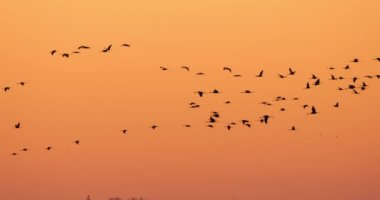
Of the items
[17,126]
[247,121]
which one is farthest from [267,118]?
[17,126]

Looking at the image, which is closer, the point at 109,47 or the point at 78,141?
the point at 109,47

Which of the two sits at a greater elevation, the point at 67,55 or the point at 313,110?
the point at 67,55

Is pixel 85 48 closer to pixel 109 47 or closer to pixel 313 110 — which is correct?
pixel 109 47

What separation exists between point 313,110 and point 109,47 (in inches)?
491

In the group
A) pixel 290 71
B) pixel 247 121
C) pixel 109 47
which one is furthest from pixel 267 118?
pixel 109 47

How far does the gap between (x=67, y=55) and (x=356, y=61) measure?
1693cm

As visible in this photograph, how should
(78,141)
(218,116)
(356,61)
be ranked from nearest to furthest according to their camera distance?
1. (356,61)
2. (218,116)
3. (78,141)

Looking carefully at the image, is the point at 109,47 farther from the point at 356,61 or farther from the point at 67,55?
the point at 356,61

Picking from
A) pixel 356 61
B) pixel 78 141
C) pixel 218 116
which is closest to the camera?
pixel 356 61

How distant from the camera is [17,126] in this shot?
6681 cm

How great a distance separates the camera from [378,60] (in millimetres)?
65438

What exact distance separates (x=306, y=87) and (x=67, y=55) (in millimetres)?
14239

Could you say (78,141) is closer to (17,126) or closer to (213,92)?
(17,126)

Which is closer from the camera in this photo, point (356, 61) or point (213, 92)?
point (356, 61)
